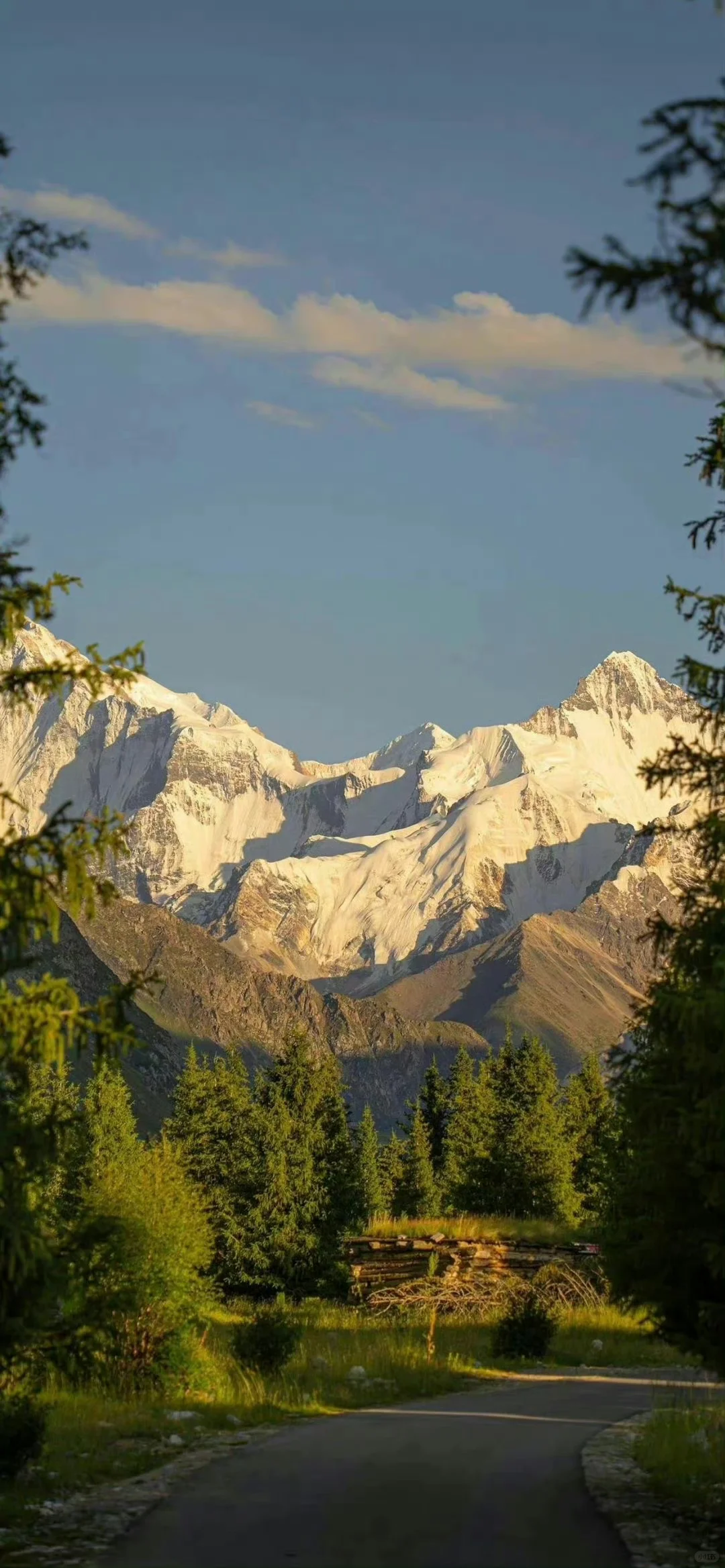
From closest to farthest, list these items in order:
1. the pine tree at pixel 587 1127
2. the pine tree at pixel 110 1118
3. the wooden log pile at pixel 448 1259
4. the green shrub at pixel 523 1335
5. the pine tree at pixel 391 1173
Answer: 1. the green shrub at pixel 523 1335
2. the wooden log pile at pixel 448 1259
3. the pine tree at pixel 587 1127
4. the pine tree at pixel 110 1118
5. the pine tree at pixel 391 1173

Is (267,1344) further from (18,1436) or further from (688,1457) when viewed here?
(18,1436)

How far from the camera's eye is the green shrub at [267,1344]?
26703 mm

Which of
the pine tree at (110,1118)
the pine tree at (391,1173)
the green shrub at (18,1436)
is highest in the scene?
the pine tree at (110,1118)

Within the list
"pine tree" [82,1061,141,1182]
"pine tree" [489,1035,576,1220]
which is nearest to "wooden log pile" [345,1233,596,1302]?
"pine tree" [489,1035,576,1220]

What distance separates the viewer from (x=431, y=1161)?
10569cm

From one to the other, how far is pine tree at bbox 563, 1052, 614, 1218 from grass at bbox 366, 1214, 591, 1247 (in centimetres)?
2238

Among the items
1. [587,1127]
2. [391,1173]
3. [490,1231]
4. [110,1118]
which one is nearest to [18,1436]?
[490,1231]

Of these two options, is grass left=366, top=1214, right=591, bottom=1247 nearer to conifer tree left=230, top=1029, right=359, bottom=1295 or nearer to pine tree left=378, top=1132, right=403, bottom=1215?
conifer tree left=230, top=1029, right=359, bottom=1295

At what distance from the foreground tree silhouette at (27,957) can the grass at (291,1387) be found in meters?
2.33

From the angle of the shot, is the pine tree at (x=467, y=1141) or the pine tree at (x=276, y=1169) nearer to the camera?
the pine tree at (x=276, y=1169)

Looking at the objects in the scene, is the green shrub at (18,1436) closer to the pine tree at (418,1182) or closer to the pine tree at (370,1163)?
the pine tree at (370,1163)

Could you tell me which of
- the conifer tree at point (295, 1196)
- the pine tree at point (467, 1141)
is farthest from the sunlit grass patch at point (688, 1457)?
the pine tree at point (467, 1141)

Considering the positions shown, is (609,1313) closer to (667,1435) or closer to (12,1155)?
(667,1435)

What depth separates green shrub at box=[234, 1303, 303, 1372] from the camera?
87.6ft
